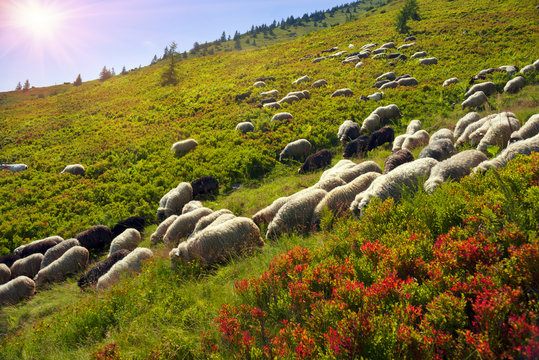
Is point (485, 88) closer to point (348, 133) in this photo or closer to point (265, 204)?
point (348, 133)

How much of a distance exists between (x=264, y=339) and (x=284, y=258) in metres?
1.59

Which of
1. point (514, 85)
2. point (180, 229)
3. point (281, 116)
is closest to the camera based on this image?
point (180, 229)

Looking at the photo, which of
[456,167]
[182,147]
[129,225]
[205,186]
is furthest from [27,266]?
[456,167]

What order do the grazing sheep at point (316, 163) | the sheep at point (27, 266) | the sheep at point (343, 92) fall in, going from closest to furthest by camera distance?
the sheep at point (27, 266) → the grazing sheep at point (316, 163) → the sheep at point (343, 92)

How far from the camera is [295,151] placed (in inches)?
655

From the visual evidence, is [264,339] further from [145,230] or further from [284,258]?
[145,230]

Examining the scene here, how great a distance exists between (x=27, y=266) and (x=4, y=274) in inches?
29.4

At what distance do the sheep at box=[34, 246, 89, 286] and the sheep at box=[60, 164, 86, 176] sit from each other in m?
11.0

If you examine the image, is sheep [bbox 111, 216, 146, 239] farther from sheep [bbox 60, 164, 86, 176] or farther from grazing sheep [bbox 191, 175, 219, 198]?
sheep [bbox 60, 164, 86, 176]

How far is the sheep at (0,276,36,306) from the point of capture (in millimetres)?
9613

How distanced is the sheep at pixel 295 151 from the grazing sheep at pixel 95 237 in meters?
10.3

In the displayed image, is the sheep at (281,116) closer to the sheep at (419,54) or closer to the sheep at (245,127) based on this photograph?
the sheep at (245,127)

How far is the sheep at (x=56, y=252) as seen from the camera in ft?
37.1

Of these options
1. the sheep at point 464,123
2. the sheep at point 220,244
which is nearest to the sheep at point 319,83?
the sheep at point 464,123
